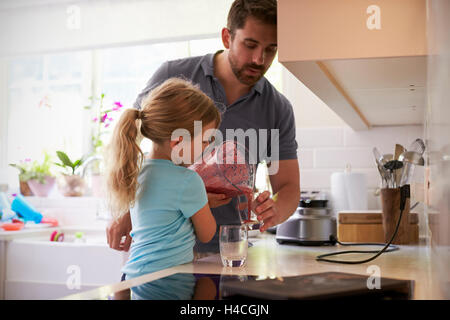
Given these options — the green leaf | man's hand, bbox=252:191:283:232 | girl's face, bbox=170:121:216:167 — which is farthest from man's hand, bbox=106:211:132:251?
the green leaf

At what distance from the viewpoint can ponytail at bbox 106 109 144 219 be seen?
1.14 meters

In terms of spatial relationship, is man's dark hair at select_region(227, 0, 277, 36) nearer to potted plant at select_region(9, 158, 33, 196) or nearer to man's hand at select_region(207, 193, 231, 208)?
man's hand at select_region(207, 193, 231, 208)

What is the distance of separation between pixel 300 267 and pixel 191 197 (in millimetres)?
294

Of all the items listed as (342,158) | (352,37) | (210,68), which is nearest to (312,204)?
(210,68)

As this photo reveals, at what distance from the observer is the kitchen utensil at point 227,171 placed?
3.89ft

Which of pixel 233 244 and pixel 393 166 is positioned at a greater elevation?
pixel 393 166

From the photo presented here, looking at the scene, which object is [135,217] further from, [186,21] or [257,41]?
[186,21]

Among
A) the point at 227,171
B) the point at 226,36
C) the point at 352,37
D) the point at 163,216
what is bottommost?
the point at 163,216

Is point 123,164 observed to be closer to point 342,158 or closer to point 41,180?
point 342,158

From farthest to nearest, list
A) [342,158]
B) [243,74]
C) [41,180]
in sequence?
[41,180], [342,158], [243,74]

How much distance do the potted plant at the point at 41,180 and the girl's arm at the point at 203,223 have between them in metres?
2.35

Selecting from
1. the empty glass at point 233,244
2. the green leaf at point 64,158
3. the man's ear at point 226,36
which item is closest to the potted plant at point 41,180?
the green leaf at point 64,158

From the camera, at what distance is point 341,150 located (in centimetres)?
257
